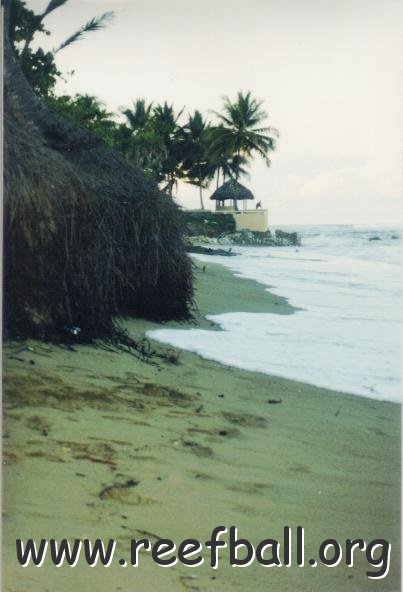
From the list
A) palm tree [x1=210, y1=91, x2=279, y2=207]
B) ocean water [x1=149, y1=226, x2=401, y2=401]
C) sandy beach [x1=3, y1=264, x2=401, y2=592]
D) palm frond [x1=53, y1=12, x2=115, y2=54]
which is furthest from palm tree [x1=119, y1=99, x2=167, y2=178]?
sandy beach [x1=3, y1=264, x2=401, y2=592]

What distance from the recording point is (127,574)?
72.4 inches

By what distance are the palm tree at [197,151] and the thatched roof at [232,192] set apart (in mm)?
97

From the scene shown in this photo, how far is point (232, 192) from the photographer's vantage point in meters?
3.23

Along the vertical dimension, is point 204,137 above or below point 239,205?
above

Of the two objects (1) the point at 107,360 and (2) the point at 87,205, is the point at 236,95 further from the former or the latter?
(1) the point at 107,360

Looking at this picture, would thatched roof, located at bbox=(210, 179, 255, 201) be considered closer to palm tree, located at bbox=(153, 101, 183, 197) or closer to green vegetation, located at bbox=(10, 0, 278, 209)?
green vegetation, located at bbox=(10, 0, 278, 209)

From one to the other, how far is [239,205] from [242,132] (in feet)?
1.99

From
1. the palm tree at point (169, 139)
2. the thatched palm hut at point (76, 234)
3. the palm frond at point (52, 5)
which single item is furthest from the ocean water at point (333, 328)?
the palm frond at point (52, 5)

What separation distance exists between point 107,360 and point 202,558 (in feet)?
4.86

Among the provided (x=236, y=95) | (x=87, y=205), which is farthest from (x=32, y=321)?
(x=236, y=95)

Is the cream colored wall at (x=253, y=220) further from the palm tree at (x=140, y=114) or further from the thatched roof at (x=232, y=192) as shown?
the palm tree at (x=140, y=114)

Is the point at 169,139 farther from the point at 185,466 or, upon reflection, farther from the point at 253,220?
the point at 185,466

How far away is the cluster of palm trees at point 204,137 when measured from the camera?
9.75ft

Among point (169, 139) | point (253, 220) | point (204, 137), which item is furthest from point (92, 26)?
point (253, 220)
